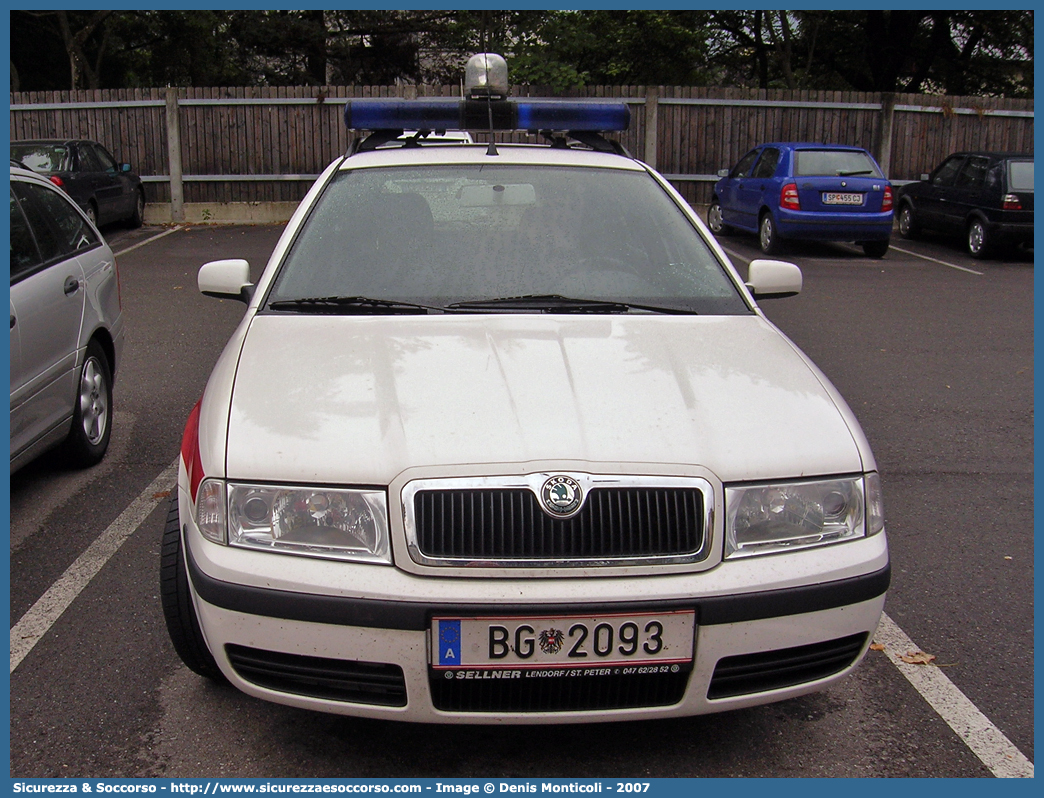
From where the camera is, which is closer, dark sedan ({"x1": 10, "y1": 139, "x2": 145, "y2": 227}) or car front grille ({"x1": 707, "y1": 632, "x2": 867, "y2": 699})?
car front grille ({"x1": 707, "y1": 632, "x2": 867, "y2": 699})

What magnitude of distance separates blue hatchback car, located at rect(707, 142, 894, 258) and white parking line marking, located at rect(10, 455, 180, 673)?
1105cm

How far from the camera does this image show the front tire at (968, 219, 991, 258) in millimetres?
14883

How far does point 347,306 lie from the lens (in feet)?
11.2

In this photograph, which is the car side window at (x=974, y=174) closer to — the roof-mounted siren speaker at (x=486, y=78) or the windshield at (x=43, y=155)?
the roof-mounted siren speaker at (x=486, y=78)

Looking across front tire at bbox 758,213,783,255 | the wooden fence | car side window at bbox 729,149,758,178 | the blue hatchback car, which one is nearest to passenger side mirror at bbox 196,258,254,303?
the blue hatchback car

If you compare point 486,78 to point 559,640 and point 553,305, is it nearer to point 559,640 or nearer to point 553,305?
point 553,305

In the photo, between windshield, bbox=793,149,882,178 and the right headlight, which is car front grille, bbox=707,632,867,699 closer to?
the right headlight

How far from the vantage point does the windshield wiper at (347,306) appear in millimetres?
3385

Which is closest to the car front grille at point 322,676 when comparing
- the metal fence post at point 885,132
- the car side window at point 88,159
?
the car side window at point 88,159

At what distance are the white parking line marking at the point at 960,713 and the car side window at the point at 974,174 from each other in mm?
13354

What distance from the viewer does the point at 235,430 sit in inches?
104

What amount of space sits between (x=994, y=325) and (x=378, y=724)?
8712mm

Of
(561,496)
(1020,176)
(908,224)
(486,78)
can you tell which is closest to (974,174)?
(1020,176)
